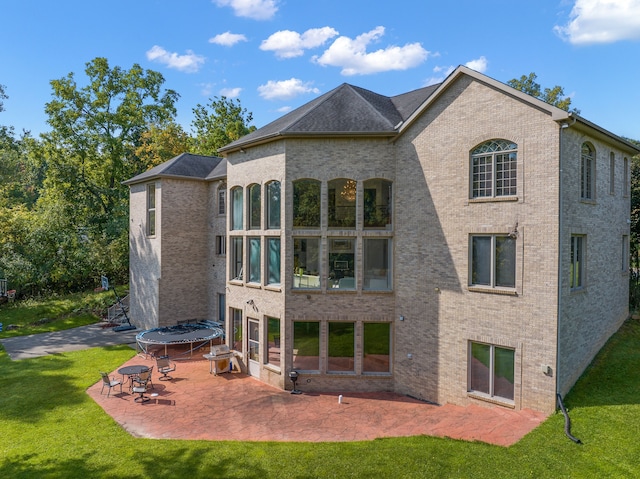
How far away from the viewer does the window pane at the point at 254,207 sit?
58.9 feet

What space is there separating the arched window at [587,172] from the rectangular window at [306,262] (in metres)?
9.67

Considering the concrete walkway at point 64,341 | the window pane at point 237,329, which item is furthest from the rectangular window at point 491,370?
the concrete walkway at point 64,341

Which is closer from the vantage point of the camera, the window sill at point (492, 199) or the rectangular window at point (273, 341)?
the window sill at point (492, 199)

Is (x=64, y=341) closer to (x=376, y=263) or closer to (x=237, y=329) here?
(x=237, y=329)

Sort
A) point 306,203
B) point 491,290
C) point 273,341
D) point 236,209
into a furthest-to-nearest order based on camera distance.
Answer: point 236,209
point 273,341
point 306,203
point 491,290

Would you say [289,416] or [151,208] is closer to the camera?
[289,416]

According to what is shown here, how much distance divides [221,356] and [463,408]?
1045cm

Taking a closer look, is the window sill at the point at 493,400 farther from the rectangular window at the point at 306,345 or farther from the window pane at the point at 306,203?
the window pane at the point at 306,203

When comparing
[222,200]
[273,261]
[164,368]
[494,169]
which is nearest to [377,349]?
[273,261]

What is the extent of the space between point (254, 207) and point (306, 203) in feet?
10.1

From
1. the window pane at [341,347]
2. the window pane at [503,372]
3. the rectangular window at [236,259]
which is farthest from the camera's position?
the rectangular window at [236,259]

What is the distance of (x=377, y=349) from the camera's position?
15820 mm

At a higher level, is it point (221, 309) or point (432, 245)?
point (432, 245)

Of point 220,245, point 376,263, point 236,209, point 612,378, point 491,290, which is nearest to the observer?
point 491,290
